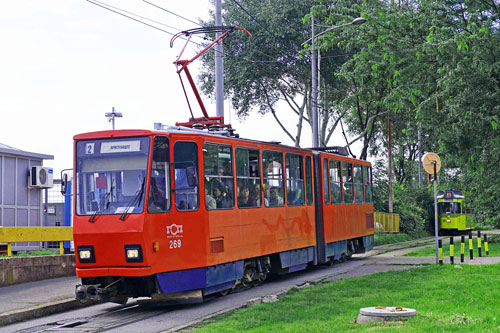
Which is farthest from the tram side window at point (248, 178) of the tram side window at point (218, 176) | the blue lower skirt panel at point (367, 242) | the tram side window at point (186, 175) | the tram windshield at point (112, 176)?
the blue lower skirt panel at point (367, 242)

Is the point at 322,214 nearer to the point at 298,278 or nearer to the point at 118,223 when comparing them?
the point at 298,278

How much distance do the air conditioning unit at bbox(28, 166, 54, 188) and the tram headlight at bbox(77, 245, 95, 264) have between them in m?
10.5

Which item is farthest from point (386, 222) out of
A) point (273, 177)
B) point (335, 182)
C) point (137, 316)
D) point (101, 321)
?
point (101, 321)

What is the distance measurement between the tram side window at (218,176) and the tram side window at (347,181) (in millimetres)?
8301

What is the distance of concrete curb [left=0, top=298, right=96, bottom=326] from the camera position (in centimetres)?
1306

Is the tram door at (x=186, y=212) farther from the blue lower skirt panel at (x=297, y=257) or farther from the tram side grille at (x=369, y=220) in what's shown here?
the tram side grille at (x=369, y=220)

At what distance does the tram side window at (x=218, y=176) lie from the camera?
587 inches

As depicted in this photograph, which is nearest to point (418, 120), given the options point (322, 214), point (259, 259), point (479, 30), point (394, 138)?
point (479, 30)

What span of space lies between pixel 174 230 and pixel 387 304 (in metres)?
3.91

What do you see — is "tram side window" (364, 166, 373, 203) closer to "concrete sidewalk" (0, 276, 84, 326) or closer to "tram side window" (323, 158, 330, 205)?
"tram side window" (323, 158, 330, 205)

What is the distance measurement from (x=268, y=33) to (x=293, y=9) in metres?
1.93

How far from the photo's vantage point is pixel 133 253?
1335 centimetres

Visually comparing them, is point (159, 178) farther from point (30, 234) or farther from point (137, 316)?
point (30, 234)

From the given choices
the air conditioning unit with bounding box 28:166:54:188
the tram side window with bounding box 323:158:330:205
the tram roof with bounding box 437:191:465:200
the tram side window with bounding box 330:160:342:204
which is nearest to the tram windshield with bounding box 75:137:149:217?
the tram side window with bounding box 323:158:330:205
